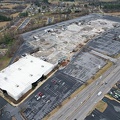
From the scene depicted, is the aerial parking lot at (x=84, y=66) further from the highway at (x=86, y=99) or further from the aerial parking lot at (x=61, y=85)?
the highway at (x=86, y=99)

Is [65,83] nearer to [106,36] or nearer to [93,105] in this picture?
[93,105]

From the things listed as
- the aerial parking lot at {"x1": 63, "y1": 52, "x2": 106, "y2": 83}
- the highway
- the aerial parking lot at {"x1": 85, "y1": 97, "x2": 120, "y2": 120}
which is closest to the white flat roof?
the aerial parking lot at {"x1": 63, "y1": 52, "x2": 106, "y2": 83}

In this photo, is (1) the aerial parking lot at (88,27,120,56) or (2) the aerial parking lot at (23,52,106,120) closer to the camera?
(2) the aerial parking lot at (23,52,106,120)

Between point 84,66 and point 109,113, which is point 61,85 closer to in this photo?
point 84,66

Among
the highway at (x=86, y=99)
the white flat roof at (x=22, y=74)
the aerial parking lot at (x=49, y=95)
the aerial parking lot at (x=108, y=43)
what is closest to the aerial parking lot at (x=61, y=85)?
the aerial parking lot at (x=49, y=95)

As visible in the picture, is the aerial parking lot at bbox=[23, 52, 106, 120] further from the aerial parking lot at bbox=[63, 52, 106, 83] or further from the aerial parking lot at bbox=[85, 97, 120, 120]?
the aerial parking lot at bbox=[85, 97, 120, 120]

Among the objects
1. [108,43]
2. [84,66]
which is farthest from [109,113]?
[108,43]
